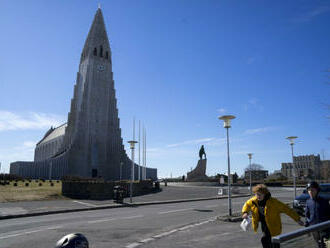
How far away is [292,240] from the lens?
2928mm

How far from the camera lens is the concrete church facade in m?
71.1

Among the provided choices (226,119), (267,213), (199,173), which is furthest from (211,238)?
(199,173)

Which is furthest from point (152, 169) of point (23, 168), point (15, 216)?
point (15, 216)

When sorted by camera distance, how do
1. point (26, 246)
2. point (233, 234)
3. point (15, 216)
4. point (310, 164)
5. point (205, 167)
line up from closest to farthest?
point (26, 246)
point (233, 234)
point (15, 216)
point (205, 167)
point (310, 164)

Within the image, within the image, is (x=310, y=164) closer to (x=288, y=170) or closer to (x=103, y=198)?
(x=288, y=170)

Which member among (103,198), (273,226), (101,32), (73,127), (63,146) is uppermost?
(101,32)

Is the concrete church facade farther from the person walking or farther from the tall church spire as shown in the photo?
the person walking

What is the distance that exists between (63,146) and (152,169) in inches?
1248

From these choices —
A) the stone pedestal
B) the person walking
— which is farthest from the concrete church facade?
the person walking

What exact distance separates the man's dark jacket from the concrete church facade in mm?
66187

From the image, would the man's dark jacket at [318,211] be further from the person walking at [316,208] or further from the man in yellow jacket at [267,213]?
the man in yellow jacket at [267,213]

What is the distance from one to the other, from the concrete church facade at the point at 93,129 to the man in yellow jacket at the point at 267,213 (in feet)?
218

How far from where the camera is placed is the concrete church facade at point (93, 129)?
71.1 metres

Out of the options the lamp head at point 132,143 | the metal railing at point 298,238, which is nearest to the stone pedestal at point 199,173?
the lamp head at point 132,143
